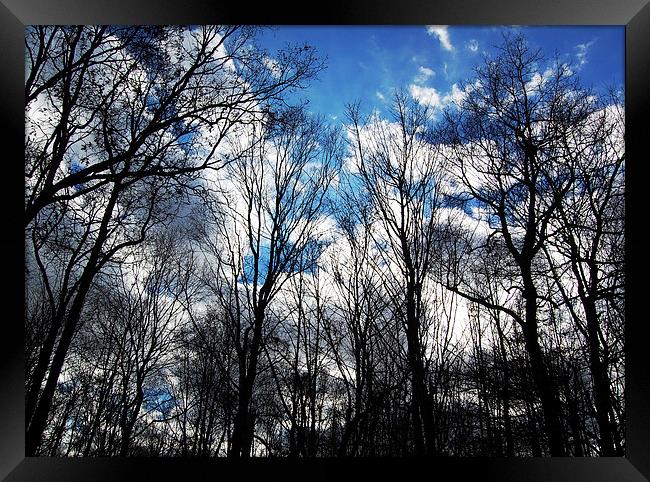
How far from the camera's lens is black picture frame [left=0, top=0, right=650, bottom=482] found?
2018 millimetres

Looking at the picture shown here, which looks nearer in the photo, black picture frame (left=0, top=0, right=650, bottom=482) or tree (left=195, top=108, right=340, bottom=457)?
black picture frame (left=0, top=0, right=650, bottom=482)

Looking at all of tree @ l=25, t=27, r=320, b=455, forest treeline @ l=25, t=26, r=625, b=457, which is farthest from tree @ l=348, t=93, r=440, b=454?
tree @ l=25, t=27, r=320, b=455

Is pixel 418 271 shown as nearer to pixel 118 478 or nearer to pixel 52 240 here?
pixel 118 478

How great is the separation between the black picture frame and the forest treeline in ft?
3.55

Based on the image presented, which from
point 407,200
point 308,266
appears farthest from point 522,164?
point 308,266

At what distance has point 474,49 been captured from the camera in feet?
10.6

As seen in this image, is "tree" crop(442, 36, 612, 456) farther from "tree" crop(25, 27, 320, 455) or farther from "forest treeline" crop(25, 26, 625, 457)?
"tree" crop(25, 27, 320, 455)
